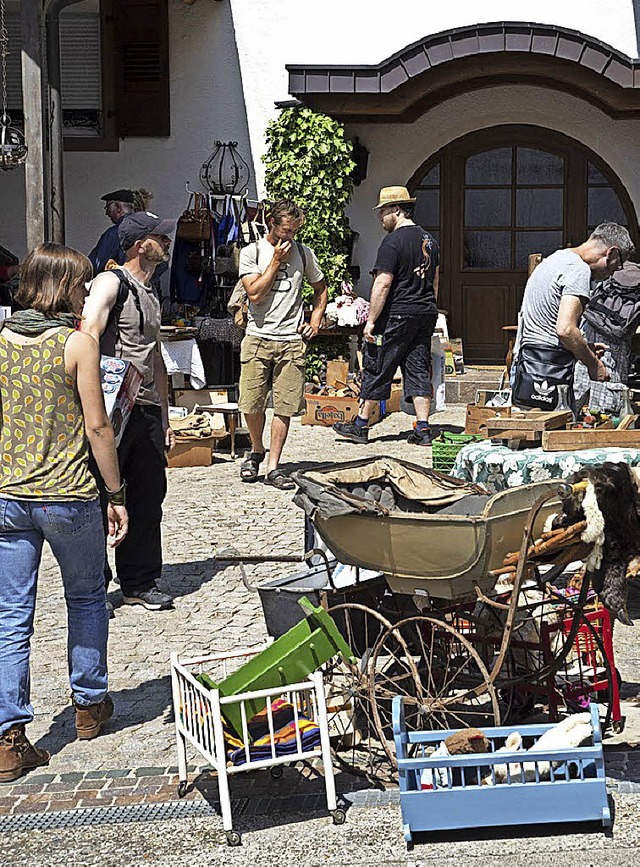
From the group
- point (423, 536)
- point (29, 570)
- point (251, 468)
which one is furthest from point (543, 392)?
point (251, 468)

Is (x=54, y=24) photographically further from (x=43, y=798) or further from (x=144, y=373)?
(x=43, y=798)

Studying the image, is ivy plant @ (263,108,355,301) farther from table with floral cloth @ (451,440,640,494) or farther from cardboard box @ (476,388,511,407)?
table with floral cloth @ (451,440,640,494)

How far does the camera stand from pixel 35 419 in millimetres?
4340

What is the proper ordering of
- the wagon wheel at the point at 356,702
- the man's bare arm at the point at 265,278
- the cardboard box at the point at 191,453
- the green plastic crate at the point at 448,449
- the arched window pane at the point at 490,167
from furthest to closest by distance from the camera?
the arched window pane at the point at 490,167 → the cardboard box at the point at 191,453 → the man's bare arm at the point at 265,278 → the green plastic crate at the point at 448,449 → the wagon wheel at the point at 356,702

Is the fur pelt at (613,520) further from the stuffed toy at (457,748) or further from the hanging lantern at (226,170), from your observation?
the hanging lantern at (226,170)

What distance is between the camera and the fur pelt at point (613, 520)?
156 inches

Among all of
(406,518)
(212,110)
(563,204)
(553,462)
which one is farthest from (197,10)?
(406,518)

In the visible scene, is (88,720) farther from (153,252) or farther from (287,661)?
(153,252)

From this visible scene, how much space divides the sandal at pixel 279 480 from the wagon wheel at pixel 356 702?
4293 mm

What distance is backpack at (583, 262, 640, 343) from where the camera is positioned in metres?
8.85

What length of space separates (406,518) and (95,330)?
2063mm

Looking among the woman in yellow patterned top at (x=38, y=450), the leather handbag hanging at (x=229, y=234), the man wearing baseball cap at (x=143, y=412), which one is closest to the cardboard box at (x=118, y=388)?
the man wearing baseball cap at (x=143, y=412)

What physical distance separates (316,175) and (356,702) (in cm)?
946

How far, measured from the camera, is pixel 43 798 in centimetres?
417
